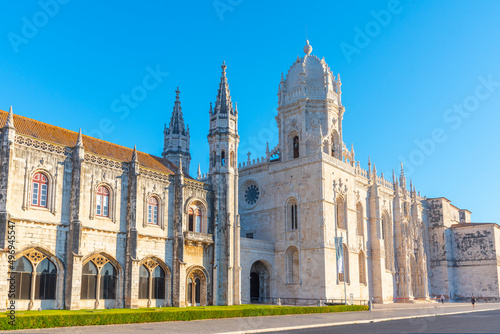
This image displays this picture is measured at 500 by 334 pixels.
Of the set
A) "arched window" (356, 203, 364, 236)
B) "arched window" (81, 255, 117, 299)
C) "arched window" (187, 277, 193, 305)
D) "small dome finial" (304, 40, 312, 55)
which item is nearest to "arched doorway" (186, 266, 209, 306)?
"arched window" (187, 277, 193, 305)

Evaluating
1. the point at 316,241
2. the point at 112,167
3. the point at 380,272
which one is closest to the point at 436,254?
the point at 380,272

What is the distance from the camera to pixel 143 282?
117 ft

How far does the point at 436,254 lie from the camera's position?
7144 centimetres

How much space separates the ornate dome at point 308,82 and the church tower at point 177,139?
37.6 feet

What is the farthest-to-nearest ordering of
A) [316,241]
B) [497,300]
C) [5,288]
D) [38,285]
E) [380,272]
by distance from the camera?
1. [497,300]
2. [380,272]
3. [316,241]
4. [38,285]
5. [5,288]

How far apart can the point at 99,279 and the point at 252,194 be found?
23.3 meters

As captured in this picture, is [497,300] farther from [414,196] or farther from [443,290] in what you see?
[414,196]

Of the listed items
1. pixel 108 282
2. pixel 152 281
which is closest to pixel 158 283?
pixel 152 281

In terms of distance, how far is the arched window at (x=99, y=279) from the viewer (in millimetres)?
31922

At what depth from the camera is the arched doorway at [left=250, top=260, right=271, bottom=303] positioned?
48.4 metres

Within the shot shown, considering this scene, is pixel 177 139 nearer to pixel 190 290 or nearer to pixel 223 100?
pixel 223 100

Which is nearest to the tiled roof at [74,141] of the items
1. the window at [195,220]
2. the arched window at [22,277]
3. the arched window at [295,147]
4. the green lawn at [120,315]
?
the window at [195,220]

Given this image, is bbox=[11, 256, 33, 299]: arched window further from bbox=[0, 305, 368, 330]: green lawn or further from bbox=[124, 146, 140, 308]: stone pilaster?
bbox=[124, 146, 140, 308]: stone pilaster

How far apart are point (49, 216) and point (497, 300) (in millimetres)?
62160
